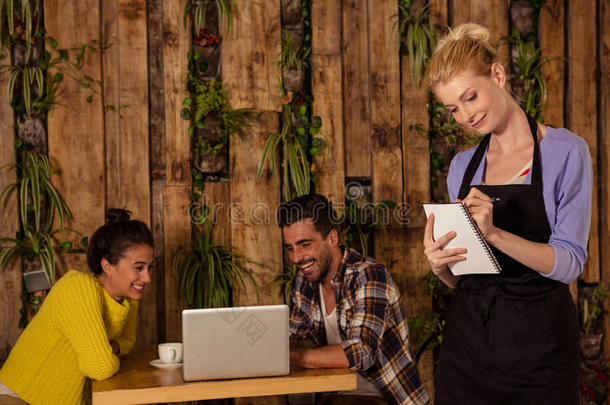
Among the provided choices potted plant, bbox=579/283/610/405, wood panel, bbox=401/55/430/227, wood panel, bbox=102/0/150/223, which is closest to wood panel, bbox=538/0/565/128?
wood panel, bbox=401/55/430/227

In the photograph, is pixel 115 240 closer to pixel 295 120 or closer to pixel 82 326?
pixel 82 326

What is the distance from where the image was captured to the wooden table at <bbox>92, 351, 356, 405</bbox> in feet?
Result: 6.34

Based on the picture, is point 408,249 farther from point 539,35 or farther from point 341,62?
point 539,35

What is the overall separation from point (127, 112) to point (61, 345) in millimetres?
1394

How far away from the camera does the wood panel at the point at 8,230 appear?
10.5 feet

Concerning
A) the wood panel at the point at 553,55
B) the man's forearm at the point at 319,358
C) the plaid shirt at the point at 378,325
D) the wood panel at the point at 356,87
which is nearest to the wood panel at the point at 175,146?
the wood panel at the point at 356,87

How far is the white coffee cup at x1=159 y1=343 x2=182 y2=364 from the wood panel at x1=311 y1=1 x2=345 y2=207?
138 cm

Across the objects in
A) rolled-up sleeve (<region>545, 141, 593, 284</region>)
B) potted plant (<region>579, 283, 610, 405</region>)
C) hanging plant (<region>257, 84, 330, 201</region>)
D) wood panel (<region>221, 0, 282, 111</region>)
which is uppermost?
wood panel (<region>221, 0, 282, 111</region>)

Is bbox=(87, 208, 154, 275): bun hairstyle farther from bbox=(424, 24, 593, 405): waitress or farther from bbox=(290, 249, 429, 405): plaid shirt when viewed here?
bbox=(424, 24, 593, 405): waitress

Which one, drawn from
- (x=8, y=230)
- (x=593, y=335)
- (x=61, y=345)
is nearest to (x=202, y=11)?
(x=8, y=230)

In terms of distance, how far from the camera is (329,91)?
11.2 ft

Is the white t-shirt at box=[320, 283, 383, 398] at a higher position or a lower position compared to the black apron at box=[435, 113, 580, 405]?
lower

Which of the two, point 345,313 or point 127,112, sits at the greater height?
point 127,112

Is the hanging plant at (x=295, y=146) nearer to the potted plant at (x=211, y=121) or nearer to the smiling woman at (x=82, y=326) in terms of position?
the potted plant at (x=211, y=121)
